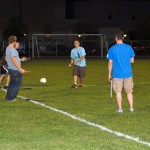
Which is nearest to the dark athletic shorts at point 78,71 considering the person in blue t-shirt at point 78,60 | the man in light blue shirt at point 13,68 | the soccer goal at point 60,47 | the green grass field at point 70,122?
the person in blue t-shirt at point 78,60

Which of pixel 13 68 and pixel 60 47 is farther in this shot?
pixel 60 47

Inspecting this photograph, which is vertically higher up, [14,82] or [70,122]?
[14,82]

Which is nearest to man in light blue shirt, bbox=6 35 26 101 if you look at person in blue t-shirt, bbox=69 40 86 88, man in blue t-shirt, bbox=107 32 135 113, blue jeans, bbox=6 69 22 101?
blue jeans, bbox=6 69 22 101

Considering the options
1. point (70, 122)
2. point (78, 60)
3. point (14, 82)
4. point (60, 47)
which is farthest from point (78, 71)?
point (60, 47)

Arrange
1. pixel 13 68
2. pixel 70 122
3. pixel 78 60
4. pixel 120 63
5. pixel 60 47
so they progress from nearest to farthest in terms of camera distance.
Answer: pixel 70 122 < pixel 120 63 < pixel 13 68 < pixel 78 60 < pixel 60 47

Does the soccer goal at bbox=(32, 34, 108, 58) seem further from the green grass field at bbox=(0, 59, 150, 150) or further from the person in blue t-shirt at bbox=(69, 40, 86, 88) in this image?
the green grass field at bbox=(0, 59, 150, 150)

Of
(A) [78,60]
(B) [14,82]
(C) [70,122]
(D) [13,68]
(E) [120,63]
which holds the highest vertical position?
(E) [120,63]

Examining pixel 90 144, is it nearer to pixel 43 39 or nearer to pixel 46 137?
pixel 46 137

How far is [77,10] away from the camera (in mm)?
74188

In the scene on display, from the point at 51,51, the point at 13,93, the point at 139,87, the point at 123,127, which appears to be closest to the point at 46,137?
the point at 123,127

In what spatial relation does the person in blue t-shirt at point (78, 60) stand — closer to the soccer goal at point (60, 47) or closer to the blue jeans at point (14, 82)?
the blue jeans at point (14, 82)

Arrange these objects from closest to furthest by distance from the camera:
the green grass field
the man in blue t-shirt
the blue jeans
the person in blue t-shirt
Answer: the green grass field
the man in blue t-shirt
the blue jeans
the person in blue t-shirt

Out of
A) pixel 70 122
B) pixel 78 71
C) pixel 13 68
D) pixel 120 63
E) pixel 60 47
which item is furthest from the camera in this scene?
pixel 60 47

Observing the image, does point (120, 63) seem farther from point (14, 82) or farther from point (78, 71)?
point (78, 71)
